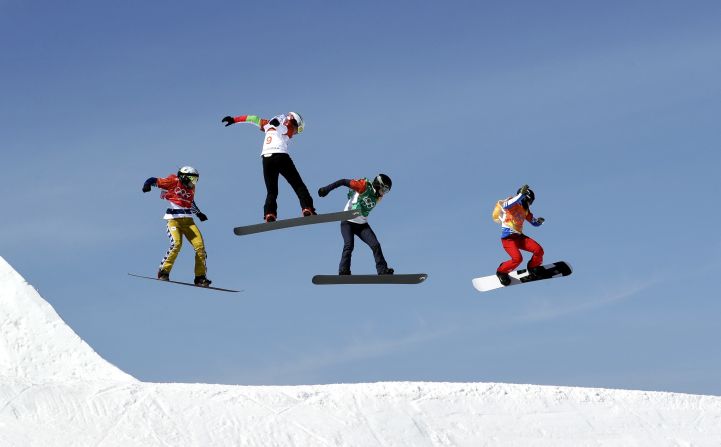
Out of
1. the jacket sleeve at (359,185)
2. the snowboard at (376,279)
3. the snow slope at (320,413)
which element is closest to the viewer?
the jacket sleeve at (359,185)

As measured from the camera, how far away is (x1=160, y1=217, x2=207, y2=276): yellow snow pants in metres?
23.1

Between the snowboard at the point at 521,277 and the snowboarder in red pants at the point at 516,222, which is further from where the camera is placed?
the snowboard at the point at 521,277

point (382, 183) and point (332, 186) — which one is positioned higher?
point (382, 183)

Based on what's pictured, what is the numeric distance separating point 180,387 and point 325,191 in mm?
16199

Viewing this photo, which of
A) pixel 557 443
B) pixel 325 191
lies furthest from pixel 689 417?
pixel 325 191

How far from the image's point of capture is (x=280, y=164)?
22609mm

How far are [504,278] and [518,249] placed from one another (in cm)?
95

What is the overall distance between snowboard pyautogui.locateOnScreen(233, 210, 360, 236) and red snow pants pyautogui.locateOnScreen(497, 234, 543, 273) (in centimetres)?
368

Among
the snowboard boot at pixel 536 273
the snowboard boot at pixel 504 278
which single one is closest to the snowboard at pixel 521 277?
the snowboard boot at pixel 536 273

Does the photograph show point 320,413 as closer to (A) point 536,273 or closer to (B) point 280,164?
(A) point 536,273

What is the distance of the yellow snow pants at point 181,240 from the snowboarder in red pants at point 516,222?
21.8ft

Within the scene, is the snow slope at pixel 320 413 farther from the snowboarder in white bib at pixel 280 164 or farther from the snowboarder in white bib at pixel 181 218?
the snowboarder in white bib at pixel 280 164

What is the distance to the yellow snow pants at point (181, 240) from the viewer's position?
75.7 feet

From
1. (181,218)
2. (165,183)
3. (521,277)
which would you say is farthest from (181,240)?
(521,277)
